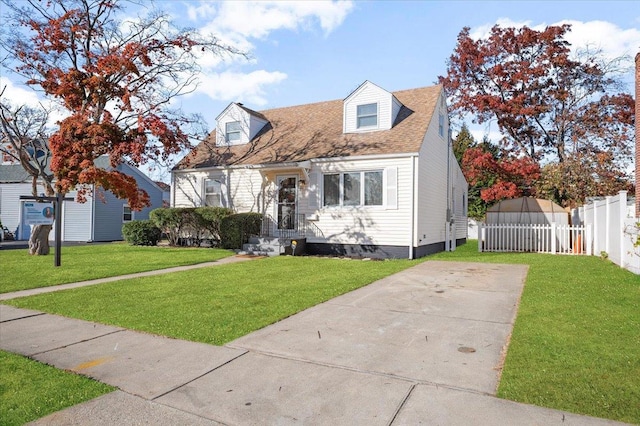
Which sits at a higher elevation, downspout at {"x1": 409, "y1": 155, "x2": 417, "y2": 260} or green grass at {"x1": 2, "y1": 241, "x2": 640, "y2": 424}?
downspout at {"x1": 409, "y1": 155, "x2": 417, "y2": 260}

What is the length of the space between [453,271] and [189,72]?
50.4 ft

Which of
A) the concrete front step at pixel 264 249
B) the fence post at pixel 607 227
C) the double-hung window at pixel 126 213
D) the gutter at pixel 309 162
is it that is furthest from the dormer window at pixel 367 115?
the double-hung window at pixel 126 213

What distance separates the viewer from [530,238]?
16688 millimetres

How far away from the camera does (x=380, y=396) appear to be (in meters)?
3.18

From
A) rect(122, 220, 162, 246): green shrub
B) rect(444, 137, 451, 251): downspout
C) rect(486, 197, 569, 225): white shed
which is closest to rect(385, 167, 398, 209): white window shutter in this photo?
rect(444, 137, 451, 251): downspout

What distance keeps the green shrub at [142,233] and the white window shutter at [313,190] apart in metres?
7.62

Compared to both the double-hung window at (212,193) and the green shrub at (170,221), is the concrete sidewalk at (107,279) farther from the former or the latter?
the double-hung window at (212,193)

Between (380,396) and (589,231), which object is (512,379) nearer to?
(380,396)

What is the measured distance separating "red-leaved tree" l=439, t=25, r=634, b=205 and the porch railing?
45.6 feet

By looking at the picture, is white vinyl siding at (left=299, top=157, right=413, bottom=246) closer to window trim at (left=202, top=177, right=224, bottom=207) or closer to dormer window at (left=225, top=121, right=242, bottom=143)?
window trim at (left=202, top=177, right=224, bottom=207)

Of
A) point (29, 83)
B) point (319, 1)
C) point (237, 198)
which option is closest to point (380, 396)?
point (319, 1)

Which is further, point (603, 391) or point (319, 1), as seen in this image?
point (319, 1)

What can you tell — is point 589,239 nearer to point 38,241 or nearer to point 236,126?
point 236,126

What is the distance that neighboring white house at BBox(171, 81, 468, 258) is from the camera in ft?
45.1
